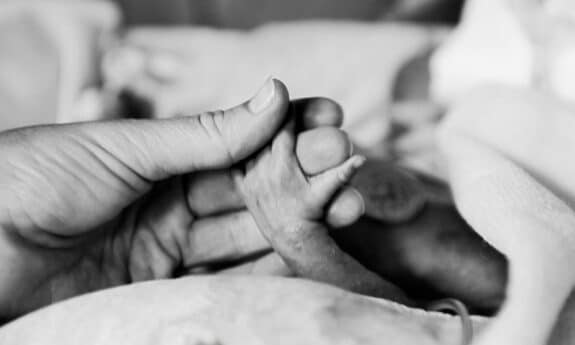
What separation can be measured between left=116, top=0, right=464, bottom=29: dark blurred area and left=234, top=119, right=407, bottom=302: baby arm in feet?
1.83

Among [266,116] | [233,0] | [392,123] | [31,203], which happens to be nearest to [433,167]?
[392,123]

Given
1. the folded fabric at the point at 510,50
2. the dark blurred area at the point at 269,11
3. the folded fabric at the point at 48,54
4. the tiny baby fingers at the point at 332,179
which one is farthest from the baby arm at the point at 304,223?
the dark blurred area at the point at 269,11

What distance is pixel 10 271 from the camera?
49 cm

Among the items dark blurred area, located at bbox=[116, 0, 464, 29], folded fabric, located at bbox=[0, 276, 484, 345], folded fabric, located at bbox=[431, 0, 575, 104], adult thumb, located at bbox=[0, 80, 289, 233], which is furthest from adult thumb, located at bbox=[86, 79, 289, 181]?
dark blurred area, located at bbox=[116, 0, 464, 29]

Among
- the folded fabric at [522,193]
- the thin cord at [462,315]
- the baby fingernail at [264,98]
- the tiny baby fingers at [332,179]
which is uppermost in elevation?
the baby fingernail at [264,98]

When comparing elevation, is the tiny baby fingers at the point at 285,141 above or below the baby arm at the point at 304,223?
above

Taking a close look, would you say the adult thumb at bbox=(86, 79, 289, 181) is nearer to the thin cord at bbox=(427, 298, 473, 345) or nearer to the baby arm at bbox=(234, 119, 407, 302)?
the baby arm at bbox=(234, 119, 407, 302)

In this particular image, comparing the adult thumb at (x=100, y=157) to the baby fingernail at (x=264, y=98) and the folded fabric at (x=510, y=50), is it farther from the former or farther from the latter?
the folded fabric at (x=510, y=50)

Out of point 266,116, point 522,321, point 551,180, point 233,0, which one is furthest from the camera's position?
point 233,0

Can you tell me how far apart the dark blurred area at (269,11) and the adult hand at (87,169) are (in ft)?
1.74

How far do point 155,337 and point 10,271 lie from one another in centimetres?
16

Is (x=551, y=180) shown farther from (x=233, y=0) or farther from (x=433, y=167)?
(x=233, y=0)

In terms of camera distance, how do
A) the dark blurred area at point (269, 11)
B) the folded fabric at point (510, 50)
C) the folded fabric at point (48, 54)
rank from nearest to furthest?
the folded fabric at point (510, 50), the folded fabric at point (48, 54), the dark blurred area at point (269, 11)

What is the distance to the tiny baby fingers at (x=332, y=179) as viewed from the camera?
45 centimetres
